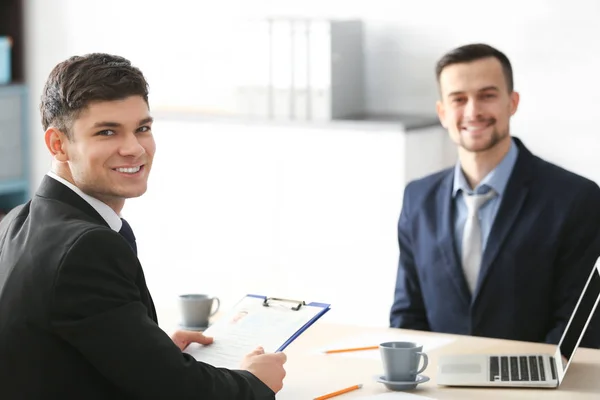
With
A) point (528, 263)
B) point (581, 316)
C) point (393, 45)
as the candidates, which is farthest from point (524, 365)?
point (393, 45)

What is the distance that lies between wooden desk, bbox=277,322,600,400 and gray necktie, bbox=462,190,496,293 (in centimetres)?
Answer: 46

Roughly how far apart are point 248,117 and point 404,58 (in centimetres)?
68

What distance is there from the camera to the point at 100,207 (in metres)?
2.06

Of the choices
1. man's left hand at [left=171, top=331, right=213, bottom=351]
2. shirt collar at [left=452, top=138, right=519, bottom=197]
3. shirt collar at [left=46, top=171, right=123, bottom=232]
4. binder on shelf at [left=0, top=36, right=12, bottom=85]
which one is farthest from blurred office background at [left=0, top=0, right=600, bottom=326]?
shirt collar at [left=46, top=171, right=123, bottom=232]

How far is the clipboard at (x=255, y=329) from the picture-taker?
2.21 meters

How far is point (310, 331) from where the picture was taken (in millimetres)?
2703

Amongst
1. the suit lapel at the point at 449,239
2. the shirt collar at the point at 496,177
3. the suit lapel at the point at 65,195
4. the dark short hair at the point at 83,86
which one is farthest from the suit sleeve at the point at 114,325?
the shirt collar at the point at 496,177

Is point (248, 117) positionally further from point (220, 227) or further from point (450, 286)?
point (450, 286)

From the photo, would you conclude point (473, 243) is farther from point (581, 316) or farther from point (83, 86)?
point (83, 86)

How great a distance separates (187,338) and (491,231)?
3.46 ft

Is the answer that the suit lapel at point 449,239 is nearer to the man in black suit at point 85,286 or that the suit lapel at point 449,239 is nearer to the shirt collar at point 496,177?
the shirt collar at point 496,177

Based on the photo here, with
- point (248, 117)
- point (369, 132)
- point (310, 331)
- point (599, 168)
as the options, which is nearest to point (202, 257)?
point (248, 117)

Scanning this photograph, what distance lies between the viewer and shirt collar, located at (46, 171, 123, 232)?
6.59 ft

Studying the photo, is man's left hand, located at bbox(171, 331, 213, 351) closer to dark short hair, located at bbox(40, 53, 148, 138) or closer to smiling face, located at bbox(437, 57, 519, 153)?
dark short hair, located at bbox(40, 53, 148, 138)
